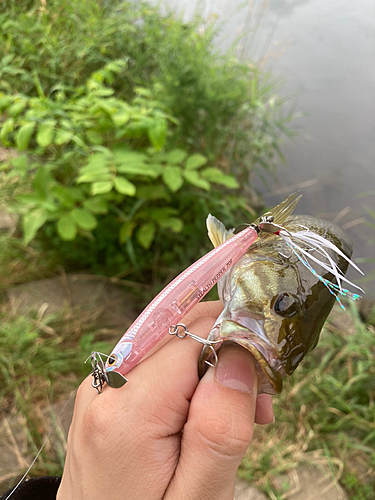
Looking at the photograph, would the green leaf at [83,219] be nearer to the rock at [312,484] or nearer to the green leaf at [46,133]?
the green leaf at [46,133]

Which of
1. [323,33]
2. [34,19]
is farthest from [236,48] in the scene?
[34,19]

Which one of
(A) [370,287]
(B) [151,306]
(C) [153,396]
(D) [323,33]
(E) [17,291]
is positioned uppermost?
(D) [323,33]

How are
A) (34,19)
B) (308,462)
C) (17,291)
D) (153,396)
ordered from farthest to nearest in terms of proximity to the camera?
(34,19) → (17,291) → (308,462) → (153,396)

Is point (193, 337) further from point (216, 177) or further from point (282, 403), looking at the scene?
point (282, 403)

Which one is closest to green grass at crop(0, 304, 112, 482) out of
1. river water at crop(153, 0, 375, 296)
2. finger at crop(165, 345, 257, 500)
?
finger at crop(165, 345, 257, 500)

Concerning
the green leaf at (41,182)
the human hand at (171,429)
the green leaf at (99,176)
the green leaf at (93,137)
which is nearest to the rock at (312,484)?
the human hand at (171,429)

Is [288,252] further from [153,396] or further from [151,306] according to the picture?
[153,396]

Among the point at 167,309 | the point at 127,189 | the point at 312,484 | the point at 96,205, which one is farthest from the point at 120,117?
the point at 312,484

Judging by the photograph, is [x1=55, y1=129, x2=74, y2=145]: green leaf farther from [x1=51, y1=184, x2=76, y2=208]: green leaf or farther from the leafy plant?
[x1=51, y1=184, x2=76, y2=208]: green leaf
